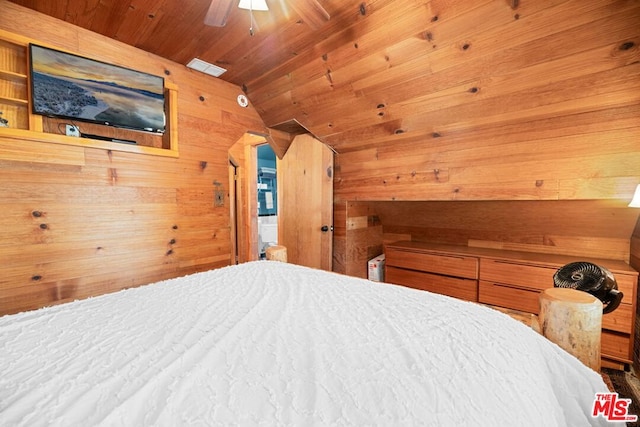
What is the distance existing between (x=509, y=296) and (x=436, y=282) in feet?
1.93

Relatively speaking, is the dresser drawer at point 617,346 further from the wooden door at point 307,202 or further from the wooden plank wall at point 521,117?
the wooden door at point 307,202

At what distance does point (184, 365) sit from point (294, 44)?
7.16 feet

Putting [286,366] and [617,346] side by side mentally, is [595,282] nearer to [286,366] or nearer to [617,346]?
[617,346]

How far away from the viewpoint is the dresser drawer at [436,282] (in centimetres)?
246

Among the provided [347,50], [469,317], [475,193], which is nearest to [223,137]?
[347,50]

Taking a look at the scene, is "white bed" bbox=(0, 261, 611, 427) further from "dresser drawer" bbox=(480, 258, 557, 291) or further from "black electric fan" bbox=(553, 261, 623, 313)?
"dresser drawer" bbox=(480, 258, 557, 291)

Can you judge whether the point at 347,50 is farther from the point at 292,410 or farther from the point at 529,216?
the point at 292,410

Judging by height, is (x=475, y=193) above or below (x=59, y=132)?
below

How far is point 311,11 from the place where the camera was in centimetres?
148

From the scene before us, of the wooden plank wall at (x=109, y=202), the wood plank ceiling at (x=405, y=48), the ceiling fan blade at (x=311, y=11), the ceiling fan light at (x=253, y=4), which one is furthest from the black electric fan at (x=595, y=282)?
the wooden plank wall at (x=109, y=202)

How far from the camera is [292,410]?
521 millimetres

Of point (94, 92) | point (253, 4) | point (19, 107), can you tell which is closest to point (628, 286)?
point (253, 4)

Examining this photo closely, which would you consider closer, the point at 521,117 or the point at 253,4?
the point at 253,4

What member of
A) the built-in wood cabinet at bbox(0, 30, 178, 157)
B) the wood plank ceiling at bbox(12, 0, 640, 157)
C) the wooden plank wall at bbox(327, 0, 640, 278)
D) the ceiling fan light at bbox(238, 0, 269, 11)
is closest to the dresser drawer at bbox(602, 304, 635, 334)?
the wooden plank wall at bbox(327, 0, 640, 278)
